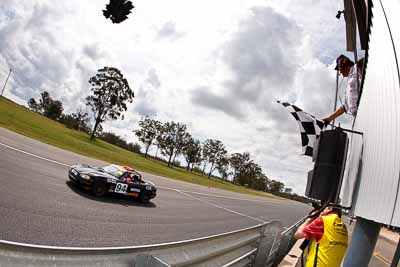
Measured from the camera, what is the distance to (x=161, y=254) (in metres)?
2.90

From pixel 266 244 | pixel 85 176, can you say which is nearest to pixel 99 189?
pixel 85 176

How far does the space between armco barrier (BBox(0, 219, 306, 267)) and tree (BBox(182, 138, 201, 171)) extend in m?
78.8

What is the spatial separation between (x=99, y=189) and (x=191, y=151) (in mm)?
74448

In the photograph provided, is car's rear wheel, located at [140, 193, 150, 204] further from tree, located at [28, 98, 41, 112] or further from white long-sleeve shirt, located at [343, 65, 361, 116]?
tree, located at [28, 98, 41, 112]

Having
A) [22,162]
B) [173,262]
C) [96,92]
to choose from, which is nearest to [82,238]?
[173,262]

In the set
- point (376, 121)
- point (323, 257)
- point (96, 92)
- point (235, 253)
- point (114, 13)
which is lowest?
point (235, 253)

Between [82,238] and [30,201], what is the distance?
2.35m

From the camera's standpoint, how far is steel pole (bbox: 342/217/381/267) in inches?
93.1

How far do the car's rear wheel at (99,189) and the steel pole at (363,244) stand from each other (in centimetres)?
1071

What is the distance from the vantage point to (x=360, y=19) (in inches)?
136

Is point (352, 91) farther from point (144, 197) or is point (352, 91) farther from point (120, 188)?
point (144, 197)

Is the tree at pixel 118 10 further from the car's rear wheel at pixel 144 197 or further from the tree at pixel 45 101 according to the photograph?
the tree at pixel 45 101

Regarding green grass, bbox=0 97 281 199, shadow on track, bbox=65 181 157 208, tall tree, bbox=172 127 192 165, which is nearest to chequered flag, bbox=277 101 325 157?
shadow on track, bbox=65 181 157 208

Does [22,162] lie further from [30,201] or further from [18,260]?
Result: [18,260]
